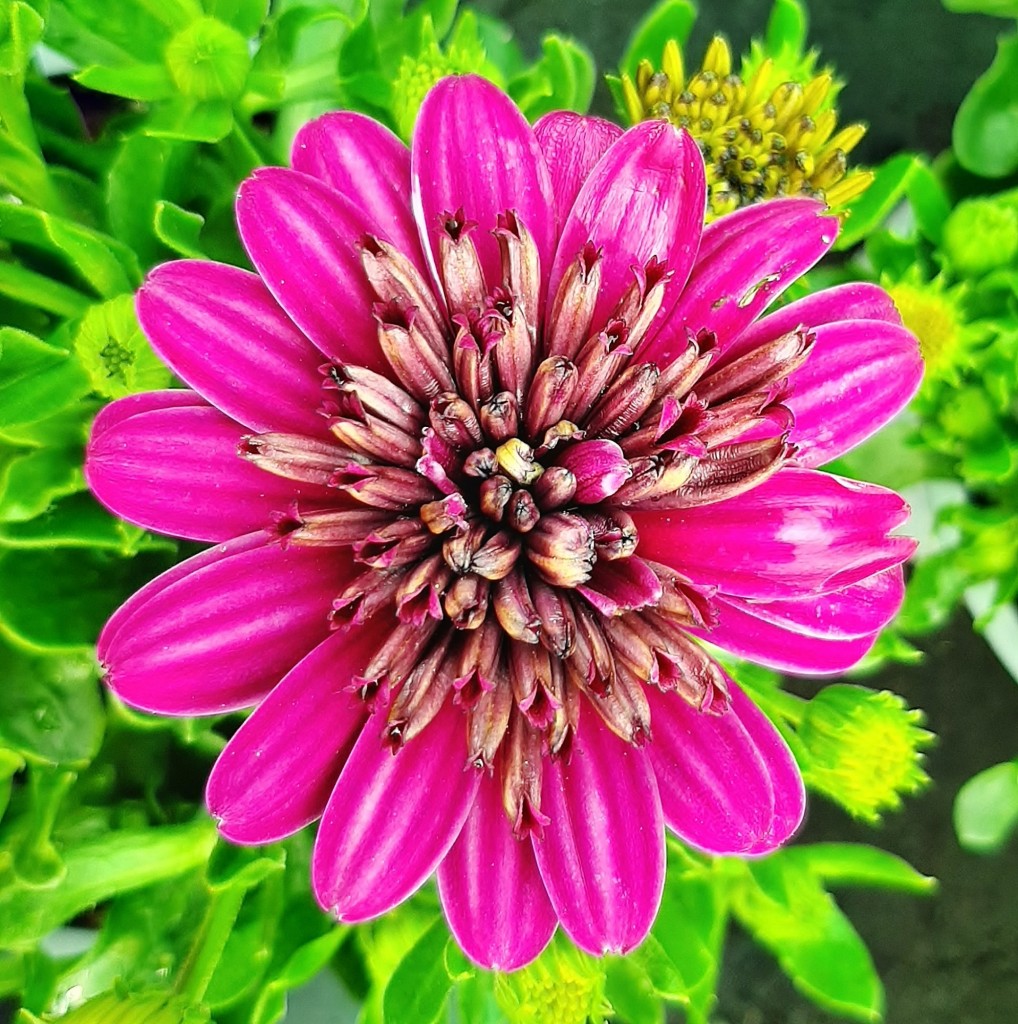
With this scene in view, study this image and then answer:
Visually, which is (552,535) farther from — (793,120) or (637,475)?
(793,120)

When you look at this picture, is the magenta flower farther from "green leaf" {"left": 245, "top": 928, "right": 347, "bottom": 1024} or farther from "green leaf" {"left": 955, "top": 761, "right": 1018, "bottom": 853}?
"green leaf" {"left": 955, "top": 761, "right": 1018, "bottom": 853}

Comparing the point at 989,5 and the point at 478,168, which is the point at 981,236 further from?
the point at 478,168

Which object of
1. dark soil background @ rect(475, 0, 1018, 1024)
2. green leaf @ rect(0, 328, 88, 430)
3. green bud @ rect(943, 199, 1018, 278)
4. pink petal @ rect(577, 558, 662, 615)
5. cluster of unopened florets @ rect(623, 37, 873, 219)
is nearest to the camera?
pink petal @ rect(577, 558, 662, 615)

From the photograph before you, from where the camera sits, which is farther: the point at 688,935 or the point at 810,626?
the point at 688,935

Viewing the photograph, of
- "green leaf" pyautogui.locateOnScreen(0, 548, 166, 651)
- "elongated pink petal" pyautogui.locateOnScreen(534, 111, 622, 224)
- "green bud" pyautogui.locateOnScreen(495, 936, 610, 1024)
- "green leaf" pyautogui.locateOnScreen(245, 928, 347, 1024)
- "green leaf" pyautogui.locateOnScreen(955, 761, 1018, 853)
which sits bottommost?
"green leaf" pyautogui.locateOnScreen(245, 928, 347, 1024)

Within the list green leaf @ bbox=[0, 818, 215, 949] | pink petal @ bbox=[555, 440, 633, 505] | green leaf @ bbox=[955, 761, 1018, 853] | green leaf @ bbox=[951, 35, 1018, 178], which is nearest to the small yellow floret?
green leaf @ bbox=[951, 35, 1018, 178]

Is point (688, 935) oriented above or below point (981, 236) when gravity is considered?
below

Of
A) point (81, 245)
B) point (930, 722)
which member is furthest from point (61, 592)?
point (930, 722)
